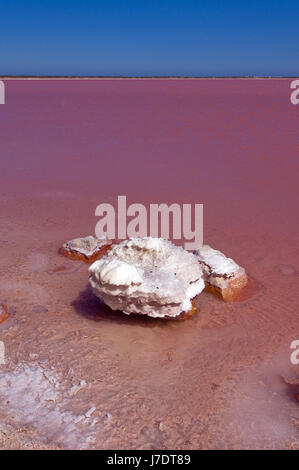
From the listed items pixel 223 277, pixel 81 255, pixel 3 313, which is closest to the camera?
pixel 3 313

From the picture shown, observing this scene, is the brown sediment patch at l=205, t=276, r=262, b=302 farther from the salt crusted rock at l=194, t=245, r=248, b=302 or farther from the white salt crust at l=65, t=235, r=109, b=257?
the white salt crust at l=65, t=235, r=109, b=257

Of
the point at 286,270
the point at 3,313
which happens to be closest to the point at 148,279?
the point at 3,313

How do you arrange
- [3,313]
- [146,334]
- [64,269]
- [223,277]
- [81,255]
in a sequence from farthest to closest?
[81,255] < [64,269] < [223,277] < [3,313] < [146,334]

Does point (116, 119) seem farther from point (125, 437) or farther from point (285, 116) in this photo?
point (125, 437)

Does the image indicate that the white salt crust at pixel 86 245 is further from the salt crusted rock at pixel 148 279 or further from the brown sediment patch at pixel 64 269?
the salt crusted rock at pixel 148 279

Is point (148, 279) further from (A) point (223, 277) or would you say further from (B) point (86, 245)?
(B) point (86, 245)

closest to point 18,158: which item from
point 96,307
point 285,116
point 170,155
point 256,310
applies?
point 170,155

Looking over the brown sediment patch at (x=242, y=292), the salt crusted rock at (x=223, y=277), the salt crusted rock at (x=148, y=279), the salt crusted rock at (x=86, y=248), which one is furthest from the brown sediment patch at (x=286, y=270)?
the salt crusted rock at (x=86, y=248)
